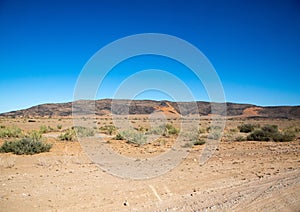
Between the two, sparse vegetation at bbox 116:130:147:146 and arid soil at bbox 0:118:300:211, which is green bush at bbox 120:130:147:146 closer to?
sparse vegetation at bbox 116:130:147:146

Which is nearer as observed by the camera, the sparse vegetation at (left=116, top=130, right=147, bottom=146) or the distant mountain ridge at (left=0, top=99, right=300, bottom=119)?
the sparse vegetation at (left=116, top=130, right=147, bottom=146)

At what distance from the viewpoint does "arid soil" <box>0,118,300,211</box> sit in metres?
6.16

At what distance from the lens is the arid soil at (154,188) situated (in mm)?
6160

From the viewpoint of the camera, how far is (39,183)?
27.0 feet

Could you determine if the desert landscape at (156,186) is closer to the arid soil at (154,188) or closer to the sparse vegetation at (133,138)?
the arid soil at (154,188)

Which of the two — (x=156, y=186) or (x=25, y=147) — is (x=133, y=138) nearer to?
(x=25, y=147)

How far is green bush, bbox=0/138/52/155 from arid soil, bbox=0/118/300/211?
7.53ft

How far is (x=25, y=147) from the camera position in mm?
14133

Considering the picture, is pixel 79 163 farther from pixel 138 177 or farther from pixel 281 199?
pixel 281 199

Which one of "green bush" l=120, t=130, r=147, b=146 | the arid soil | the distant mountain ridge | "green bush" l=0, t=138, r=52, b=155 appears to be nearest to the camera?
the arid soil

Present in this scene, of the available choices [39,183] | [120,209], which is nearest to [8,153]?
[39,183]

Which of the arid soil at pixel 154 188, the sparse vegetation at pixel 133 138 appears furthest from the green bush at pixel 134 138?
the arid soil at pixel 154 188

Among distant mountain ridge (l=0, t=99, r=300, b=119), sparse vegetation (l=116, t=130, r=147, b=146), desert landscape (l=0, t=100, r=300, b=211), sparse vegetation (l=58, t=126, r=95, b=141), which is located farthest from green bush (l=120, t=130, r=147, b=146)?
distant mountain ridge (l=0, t=99, r=300, b=119)

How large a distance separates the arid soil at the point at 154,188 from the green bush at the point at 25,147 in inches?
90.3
